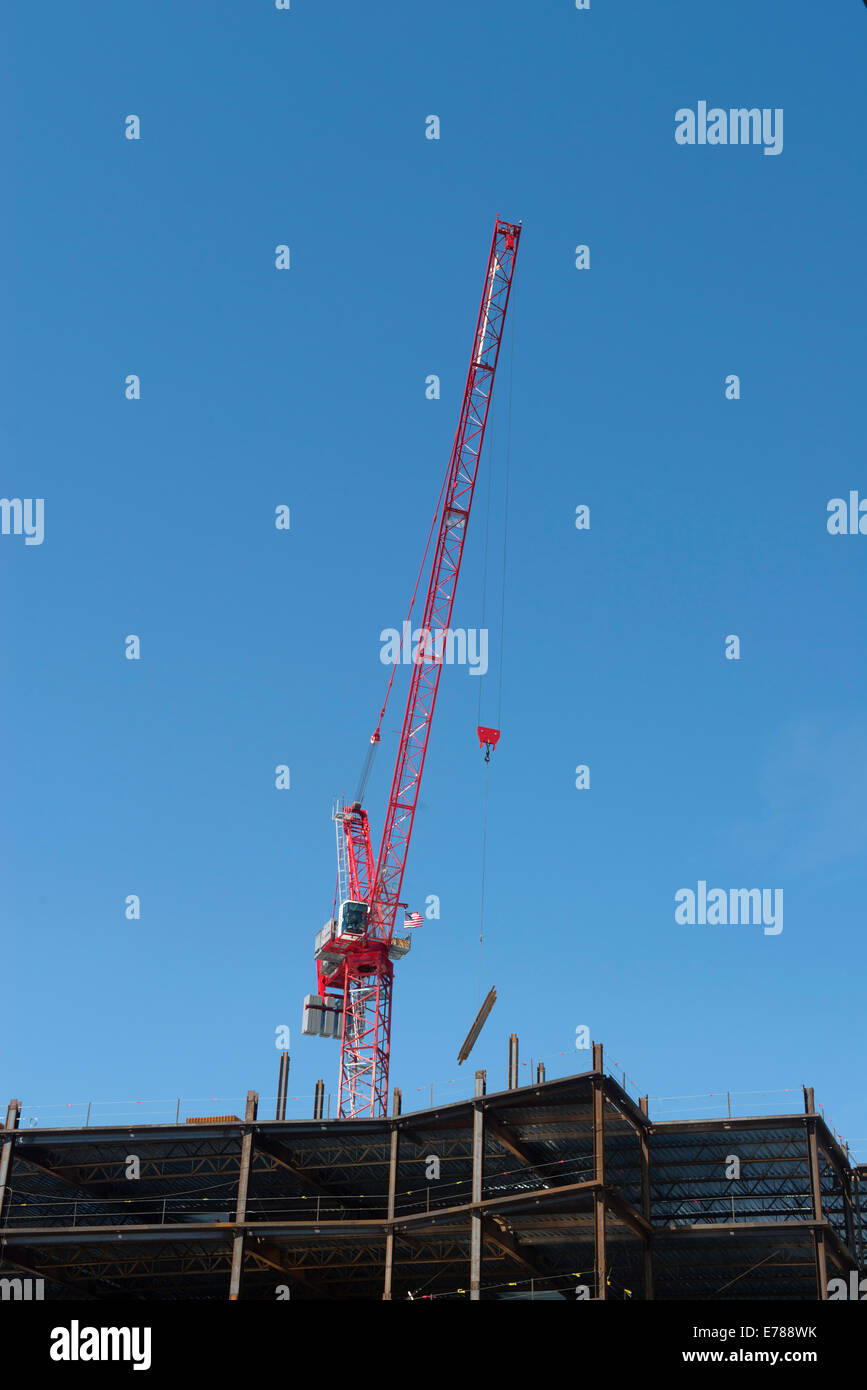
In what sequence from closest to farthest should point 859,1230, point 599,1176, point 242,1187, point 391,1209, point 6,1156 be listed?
point 599,1176, point 391,1209, point 242,1187, point 6,1156, point 859,1230

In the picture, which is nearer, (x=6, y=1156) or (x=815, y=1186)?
(x=815, y=1186)

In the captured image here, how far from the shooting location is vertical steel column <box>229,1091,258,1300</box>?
7038cm

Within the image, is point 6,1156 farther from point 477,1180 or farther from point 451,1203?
point 477,1180

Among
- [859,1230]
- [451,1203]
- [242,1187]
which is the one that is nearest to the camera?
[242,1187]

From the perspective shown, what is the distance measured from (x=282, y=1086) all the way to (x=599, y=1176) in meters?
19.7

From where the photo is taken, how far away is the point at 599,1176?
65312 mm

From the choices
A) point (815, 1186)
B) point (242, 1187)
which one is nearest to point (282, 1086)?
point (242, 1187)

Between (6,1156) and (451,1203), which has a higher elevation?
(6,1156)

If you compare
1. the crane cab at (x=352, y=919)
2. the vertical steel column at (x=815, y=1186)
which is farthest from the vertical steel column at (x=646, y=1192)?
the crane cab at (x=352, y=919)

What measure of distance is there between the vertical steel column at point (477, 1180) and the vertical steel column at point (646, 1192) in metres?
8.02

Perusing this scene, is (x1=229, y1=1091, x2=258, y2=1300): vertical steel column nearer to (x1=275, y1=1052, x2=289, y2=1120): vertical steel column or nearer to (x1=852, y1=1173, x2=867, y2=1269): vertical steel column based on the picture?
(x1=275, y1=1052, x2=289, y2=1120): vertical steel column
